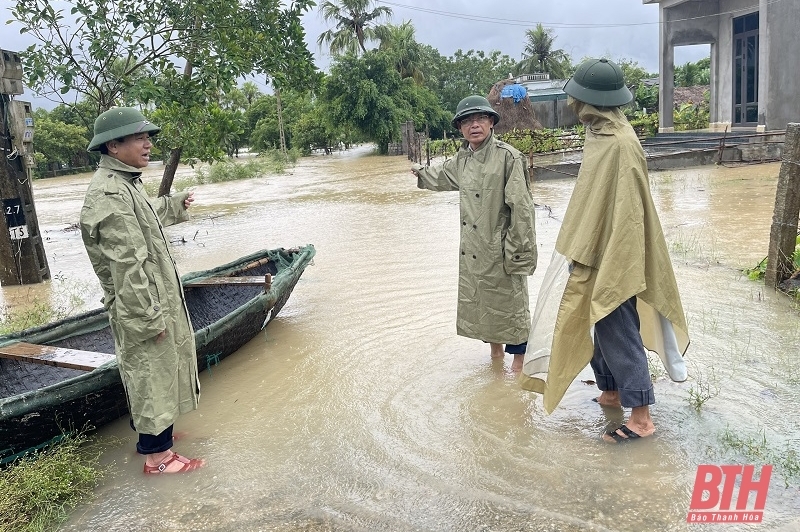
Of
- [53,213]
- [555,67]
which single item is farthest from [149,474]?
[555,67]

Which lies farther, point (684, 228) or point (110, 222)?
point (684, 228)

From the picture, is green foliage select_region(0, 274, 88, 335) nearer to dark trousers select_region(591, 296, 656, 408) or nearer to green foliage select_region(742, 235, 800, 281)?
dark trousers select_region(591, 296, 656, 408)

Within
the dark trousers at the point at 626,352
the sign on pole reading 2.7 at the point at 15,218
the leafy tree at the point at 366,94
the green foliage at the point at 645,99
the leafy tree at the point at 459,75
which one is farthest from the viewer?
the leafy tree at the point at 459,75

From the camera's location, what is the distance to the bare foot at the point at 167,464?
333cm

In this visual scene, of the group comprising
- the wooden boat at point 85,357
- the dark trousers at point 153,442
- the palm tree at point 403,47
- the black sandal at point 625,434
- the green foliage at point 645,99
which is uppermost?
the palm tree at point 403,47

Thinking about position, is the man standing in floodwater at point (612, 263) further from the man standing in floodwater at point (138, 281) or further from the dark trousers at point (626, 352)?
the man standing in floodwater at point (138, 281)

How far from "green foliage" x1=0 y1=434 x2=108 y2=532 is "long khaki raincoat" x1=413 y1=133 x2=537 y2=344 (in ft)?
7.68

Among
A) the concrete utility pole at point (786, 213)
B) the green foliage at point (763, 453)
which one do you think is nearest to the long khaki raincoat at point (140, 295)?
the green foliage at point (763, 453)

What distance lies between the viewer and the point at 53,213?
18.5m

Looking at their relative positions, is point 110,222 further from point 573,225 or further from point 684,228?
point 684,228

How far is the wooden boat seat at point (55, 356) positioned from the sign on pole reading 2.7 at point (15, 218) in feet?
15.2

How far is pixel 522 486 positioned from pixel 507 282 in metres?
1.37


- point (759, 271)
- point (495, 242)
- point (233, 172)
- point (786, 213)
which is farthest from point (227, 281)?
point (233, 172)

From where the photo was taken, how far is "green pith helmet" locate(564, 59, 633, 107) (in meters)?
3.04
